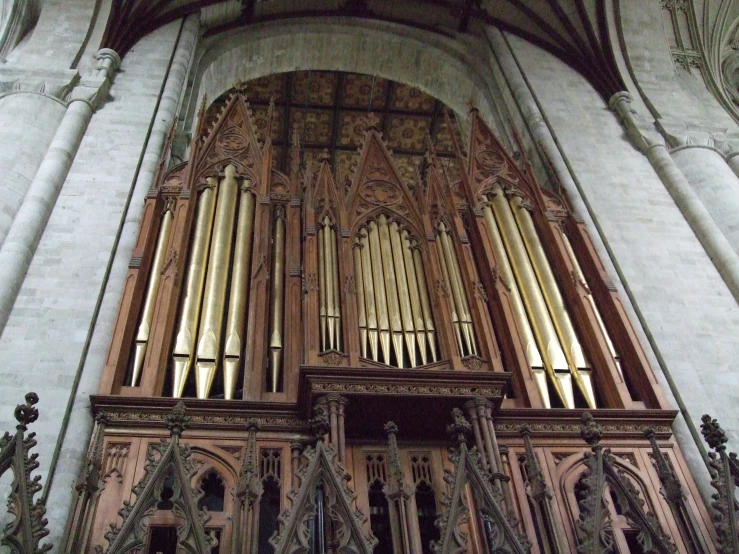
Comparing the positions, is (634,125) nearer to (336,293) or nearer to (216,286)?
(336,293)

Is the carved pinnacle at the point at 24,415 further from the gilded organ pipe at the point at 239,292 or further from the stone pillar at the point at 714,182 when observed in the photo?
the stone pillar at the point at 714,182

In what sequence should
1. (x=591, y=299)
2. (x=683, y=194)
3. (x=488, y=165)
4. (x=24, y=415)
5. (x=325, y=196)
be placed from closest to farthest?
(x=24, y=415)
(x=591, y=299)
(x=325, y=196)
(x=683, y=194)
(x=488, y=165)

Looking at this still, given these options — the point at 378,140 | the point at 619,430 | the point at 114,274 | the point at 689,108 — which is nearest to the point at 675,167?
the point at 689,108

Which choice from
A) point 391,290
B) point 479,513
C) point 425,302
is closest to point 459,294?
point 425,302

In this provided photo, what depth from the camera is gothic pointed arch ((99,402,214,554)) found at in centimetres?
526

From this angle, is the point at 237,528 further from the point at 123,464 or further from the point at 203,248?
the point at 203,248

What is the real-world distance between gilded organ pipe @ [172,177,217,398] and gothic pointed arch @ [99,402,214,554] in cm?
135

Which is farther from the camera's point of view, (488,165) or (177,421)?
(488,165)

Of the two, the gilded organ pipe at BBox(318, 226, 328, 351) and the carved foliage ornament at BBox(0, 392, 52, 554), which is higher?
the gilded organ pipe at BBox(318, 226, 328, 351)

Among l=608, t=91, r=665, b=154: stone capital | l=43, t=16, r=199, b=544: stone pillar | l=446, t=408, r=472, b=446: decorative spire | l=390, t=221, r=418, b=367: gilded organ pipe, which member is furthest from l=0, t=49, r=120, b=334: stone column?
l=608, t=91, r=665, b=154: stone capital

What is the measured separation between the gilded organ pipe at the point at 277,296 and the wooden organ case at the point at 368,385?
0.10ft

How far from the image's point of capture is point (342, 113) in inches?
640

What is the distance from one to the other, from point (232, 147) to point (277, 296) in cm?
305

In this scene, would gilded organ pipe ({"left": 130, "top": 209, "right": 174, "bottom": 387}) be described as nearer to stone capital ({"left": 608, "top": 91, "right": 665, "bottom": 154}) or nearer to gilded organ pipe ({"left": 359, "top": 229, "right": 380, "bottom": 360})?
gilded organ pipe ({"left": 359, "top": 229, "right": 380, "bottom": 360})
